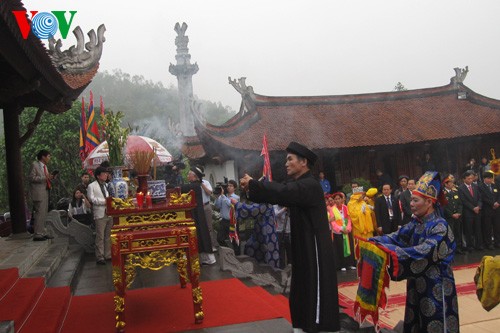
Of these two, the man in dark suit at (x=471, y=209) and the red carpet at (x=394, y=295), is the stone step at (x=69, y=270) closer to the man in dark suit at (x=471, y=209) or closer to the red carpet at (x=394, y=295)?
the red carpet at (x=394, y=295)

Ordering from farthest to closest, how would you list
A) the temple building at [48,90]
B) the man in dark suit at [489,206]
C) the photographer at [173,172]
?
the man in dark suit at [489,206], the photographer at [173,172], the temple building at [48,90]

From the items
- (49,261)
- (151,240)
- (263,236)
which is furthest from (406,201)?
(49,261)

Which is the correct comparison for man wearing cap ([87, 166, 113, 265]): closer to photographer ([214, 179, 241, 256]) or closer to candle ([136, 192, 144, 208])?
photographer ([214, 179, 241, 256])

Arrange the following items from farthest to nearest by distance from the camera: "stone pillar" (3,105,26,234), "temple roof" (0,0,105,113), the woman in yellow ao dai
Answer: the woman in yellow ao dai, "stone pillar" (3,105,26,234), "temple roof" (0,0,105,113)

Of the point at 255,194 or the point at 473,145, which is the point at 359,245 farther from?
the point at 473,145

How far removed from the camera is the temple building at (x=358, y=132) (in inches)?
666

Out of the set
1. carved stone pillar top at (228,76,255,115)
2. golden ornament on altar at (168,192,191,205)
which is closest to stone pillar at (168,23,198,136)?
carved stone pillar top at (228,76,255,115)

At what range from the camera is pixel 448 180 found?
9547 millimetres

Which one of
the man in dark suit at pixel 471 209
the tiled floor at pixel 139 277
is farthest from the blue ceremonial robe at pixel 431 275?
the man in dark suit at pixel 471 209

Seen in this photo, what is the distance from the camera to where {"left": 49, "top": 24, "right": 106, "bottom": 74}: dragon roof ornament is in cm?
745

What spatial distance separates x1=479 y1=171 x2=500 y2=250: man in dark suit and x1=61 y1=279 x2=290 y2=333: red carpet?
22.0 ft

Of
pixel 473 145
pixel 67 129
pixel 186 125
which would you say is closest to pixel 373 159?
pixel 473 145

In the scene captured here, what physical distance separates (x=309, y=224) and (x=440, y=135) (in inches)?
633

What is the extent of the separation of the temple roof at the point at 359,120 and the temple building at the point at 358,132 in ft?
0.12
